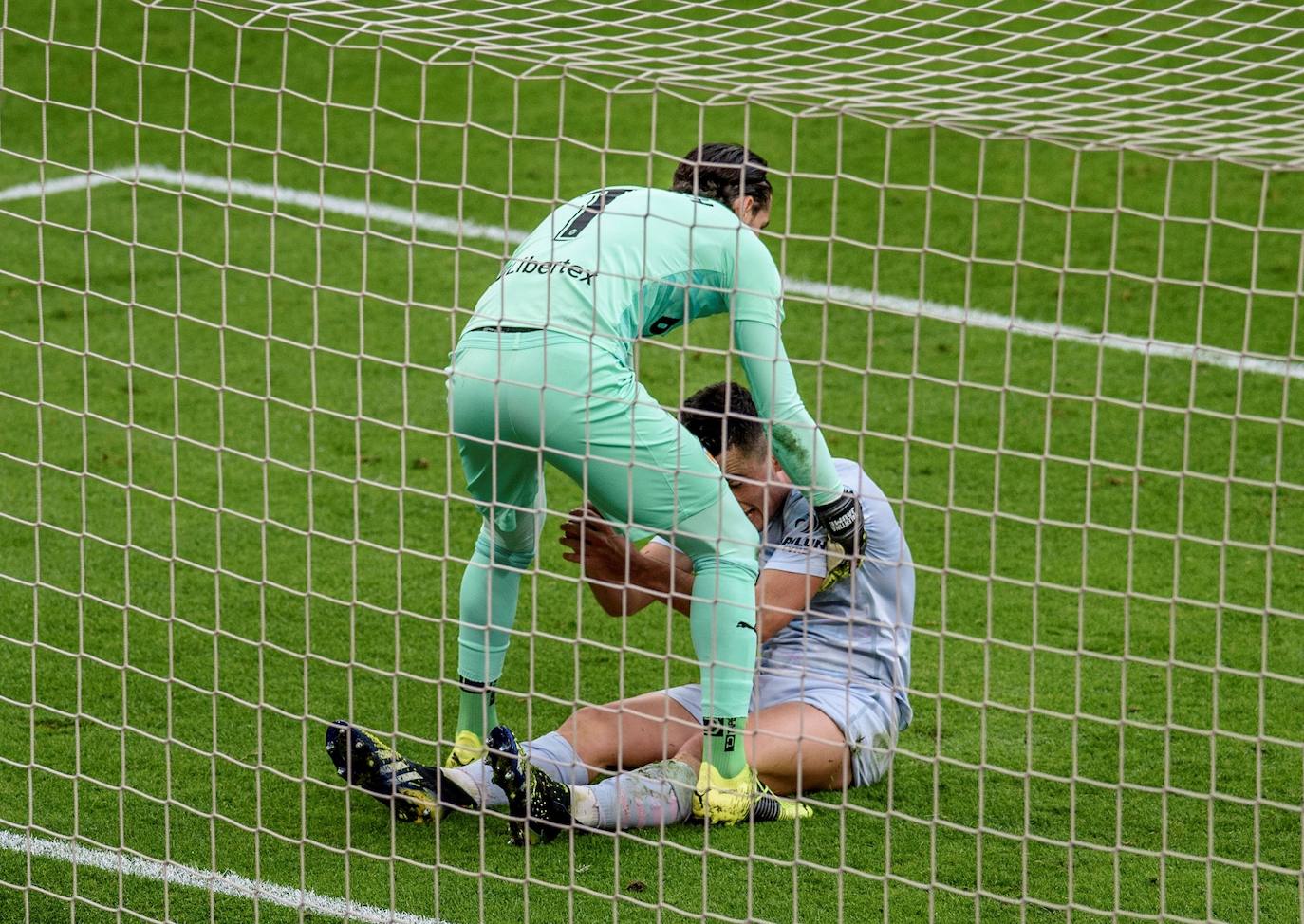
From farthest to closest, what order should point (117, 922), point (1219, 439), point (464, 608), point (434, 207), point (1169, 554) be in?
point (434, 207), point (1219, 439), point (1169, 554), point (464, 608), point (117, 922)

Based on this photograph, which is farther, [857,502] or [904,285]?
[904,285]

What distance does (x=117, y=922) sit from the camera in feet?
11.6

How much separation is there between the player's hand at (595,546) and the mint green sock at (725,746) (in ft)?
1.26

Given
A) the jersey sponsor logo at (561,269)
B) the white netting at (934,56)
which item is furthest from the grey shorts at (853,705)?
the white netting at (934,56)

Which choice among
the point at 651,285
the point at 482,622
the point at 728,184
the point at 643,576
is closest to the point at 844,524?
the point at 643,576

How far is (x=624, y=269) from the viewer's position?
3.67 m

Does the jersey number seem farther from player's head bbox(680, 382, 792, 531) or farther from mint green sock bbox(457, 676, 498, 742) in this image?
mint green sock bbox(457, 676, 498, 742)

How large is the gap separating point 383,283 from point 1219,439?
3.53 metres

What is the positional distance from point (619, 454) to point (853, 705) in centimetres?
88

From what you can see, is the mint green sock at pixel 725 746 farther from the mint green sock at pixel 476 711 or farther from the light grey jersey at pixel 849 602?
the mint green sock at pixel 476 711

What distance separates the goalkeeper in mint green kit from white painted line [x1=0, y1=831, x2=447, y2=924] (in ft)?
1.38

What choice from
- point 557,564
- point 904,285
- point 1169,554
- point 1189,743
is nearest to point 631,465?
point 1189,743

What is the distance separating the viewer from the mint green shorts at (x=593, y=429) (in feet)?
11.7

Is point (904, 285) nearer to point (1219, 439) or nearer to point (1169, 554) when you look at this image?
point (1219, 439)
